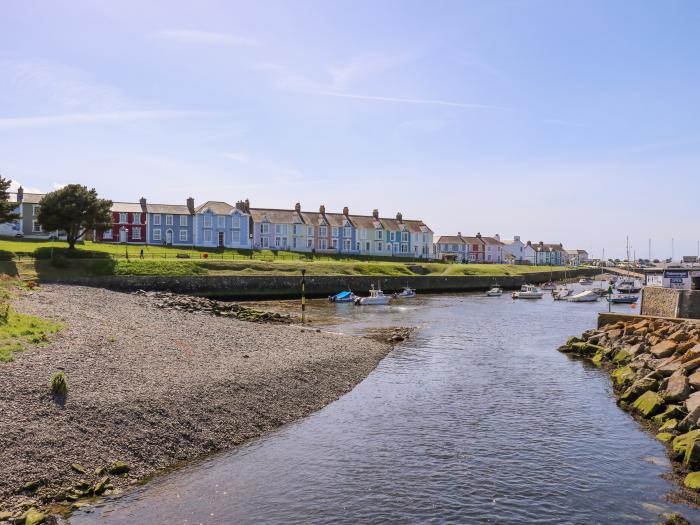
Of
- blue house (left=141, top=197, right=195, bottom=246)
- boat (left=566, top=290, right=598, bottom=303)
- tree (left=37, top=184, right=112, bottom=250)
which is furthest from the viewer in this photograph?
blue house (left=141, top=197, right=195, bottom=246)

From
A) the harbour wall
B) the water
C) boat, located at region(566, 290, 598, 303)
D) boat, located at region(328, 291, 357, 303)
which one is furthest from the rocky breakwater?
boat, located at region(566, 290, 598, 303)

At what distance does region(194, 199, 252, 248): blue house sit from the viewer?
111625 mm

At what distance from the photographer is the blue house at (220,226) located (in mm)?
111625

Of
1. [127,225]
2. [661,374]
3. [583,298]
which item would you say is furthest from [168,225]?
[661,374]

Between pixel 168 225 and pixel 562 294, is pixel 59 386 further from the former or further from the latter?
pixel 168 225

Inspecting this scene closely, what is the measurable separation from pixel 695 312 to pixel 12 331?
43334 millimetres

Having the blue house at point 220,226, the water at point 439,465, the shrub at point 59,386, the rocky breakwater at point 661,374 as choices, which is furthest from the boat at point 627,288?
the shrub at point 59,386

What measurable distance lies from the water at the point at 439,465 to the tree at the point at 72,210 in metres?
54.6

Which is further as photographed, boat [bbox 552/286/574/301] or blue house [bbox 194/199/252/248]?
blue house [bbox 194/199/252/248]

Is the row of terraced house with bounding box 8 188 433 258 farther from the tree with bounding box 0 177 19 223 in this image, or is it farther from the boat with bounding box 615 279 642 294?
the boat with bounding box 615 279 642 294

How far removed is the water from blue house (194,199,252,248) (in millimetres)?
85111

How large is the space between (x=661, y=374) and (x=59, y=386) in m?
27.3

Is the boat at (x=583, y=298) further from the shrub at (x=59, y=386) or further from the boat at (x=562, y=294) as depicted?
the shrub at (x=59, y=386)

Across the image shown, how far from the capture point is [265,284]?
256 ft
